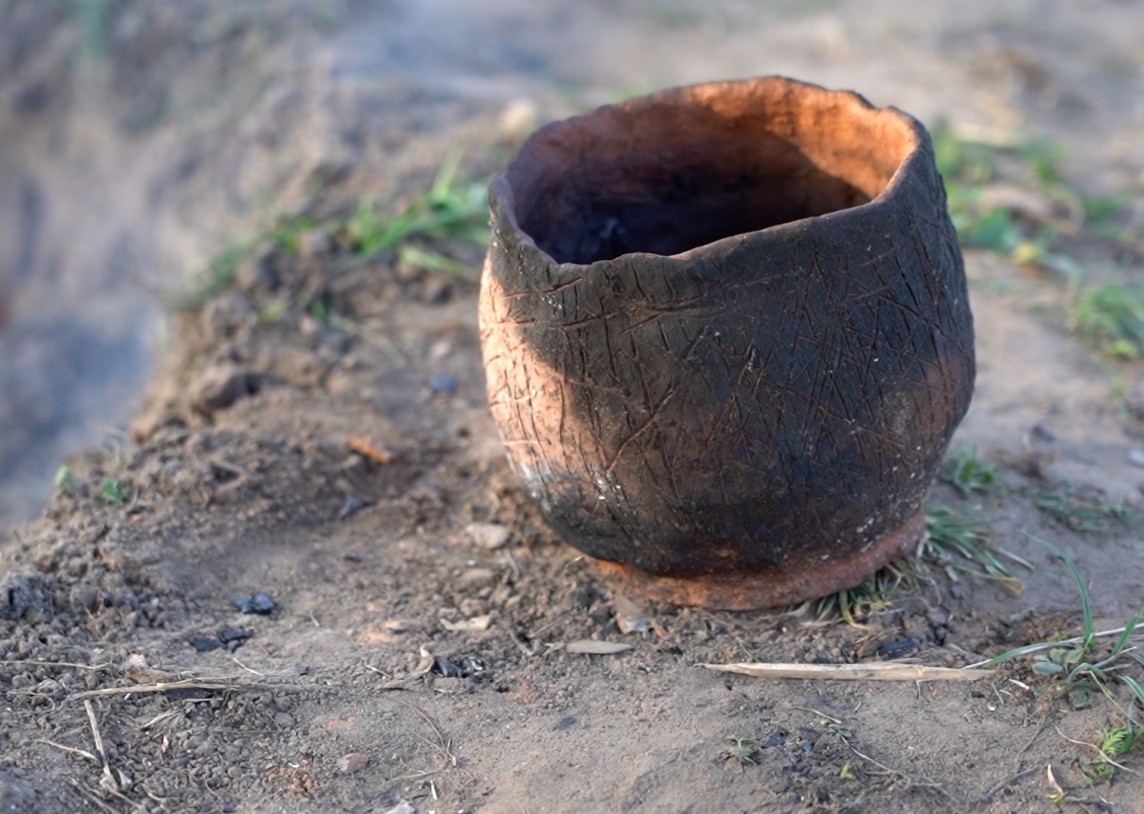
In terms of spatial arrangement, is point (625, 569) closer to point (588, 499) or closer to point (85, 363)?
point (588, 499)

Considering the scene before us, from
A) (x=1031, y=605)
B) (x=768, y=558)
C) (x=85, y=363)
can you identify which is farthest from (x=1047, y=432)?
(x=85, y=363)

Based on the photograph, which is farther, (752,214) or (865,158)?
(752,214)

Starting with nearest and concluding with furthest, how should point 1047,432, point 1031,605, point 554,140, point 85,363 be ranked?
point 1031,605 < point 554,140 < point 1047,432 < point 85,363

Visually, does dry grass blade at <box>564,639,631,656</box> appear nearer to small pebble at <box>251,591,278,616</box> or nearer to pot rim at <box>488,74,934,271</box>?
small pebble at <box>251,591,278,616</box>

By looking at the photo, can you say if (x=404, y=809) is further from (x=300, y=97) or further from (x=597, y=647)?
(x=300, y=97)

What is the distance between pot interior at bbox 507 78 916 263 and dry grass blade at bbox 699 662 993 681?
→ 1.07 m

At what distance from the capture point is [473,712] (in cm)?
257

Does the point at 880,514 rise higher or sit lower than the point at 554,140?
lower

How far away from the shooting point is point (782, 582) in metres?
2.71

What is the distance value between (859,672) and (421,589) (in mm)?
1074

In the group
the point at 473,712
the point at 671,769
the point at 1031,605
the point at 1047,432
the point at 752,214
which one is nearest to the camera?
the point at 671,769

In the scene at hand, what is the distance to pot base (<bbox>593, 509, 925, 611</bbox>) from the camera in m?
2.71

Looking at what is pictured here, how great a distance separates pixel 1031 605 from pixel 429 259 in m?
2.47

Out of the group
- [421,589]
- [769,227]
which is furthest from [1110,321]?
[421,589]
